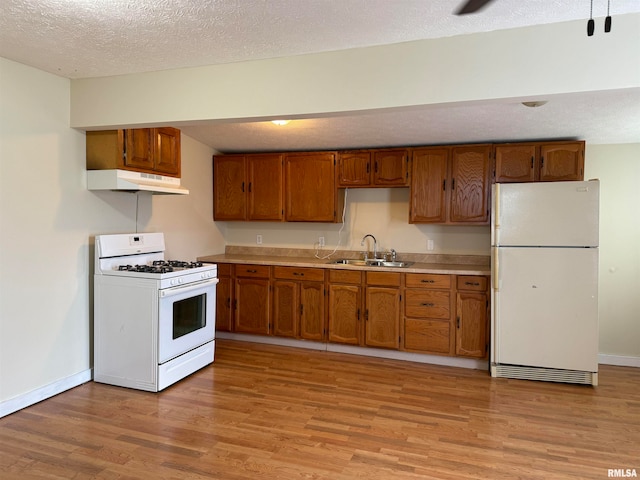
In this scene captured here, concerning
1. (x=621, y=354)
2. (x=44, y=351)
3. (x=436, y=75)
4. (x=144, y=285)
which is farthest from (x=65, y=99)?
(x=621, y=354)

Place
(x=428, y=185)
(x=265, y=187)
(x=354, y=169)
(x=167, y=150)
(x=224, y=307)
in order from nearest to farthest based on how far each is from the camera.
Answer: (x=167, y=150)
(x=428, y=185)
(x=354, y=169)
(x=224, y=307)
(x=265, y=187)

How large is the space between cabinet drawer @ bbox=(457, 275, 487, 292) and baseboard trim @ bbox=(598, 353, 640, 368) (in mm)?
1425

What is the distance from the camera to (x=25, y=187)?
291 centimetres

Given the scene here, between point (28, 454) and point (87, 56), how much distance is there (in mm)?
2335

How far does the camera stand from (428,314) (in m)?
4.01

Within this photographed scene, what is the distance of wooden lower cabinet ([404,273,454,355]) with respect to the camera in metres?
3.96

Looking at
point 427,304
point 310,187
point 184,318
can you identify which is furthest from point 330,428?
point 310,187

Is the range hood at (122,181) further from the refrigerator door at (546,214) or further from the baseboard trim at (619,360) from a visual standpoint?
the baseboard trim at (619,360)

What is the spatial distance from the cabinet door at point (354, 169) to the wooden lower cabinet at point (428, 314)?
1.10 metres

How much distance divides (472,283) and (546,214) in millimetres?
835

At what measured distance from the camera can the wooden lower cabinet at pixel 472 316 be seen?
3855 mm

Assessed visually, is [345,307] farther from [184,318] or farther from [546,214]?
[546,214]

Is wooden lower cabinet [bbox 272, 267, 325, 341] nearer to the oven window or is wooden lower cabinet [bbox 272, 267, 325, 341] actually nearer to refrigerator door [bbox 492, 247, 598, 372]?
the oven window

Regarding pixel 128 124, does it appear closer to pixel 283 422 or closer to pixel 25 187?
pixel 25 187
